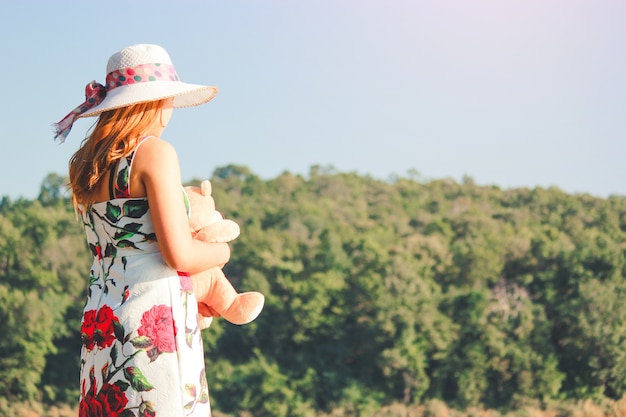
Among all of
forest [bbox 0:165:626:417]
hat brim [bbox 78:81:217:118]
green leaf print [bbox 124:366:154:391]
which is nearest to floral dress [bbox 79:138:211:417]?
green leaf print [bbox 124:366:154:391]

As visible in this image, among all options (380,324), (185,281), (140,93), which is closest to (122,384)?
(185,281)

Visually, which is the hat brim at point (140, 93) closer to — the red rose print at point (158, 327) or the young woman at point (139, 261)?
the young woman at point (139, 261)

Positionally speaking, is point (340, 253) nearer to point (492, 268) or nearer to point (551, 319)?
point (492, 268)

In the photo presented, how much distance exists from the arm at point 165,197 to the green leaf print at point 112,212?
6cm

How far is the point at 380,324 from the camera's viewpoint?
25.8 metres

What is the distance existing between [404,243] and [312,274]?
3.87m

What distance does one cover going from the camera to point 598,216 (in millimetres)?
33656

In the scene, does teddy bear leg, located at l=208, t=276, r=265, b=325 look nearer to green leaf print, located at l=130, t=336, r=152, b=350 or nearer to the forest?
green leaf print, located at l=130, t=336, r=152, b=350

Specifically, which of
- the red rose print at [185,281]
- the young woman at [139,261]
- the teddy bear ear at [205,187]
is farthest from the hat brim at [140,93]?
the red rose print at [185,281]

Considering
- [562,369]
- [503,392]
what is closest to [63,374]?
[503,392]

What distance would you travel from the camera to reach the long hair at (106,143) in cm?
178

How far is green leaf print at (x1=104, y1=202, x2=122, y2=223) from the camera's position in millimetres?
1805

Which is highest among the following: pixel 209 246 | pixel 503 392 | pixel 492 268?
pixel 492 268

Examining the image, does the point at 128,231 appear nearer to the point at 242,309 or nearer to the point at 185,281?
the point at 185,281
